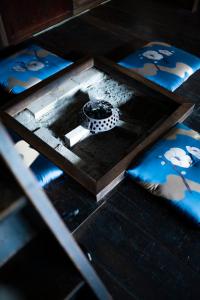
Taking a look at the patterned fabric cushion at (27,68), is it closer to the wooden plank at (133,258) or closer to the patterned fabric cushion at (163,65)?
the patterned fabric cushion at (163,65)

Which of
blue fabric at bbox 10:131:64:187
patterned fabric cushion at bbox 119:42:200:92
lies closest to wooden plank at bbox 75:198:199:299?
blue fabric at bbox 10:131:64:187

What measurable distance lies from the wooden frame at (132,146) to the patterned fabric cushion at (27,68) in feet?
0.51

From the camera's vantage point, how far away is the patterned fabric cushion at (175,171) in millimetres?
1683

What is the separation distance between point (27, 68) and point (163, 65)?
47.1 inches

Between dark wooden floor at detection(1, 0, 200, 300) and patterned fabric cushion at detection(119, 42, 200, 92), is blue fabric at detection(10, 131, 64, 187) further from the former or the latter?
patterned fabric cushion at detection(119, 42, 200, 92)

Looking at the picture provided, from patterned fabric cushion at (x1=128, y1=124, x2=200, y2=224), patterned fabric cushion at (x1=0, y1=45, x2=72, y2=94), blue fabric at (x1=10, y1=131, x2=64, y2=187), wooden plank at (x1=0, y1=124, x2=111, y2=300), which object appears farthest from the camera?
patterned fabric cushion at (x1=0, y1=45, x2=72, y2=94)

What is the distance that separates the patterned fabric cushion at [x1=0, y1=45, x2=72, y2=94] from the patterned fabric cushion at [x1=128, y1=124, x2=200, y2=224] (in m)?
1.19

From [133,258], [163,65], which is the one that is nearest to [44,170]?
[133,258]

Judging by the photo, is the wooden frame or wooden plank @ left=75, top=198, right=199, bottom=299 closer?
wooden plank @ left=75, top=198, right=199, bottom=299

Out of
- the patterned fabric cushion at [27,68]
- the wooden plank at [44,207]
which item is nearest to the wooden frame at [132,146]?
the patterned fabric cushion at [27,68]

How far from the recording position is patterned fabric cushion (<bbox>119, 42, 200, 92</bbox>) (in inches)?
98.3

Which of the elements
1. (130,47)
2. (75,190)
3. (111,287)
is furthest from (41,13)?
(111,287)

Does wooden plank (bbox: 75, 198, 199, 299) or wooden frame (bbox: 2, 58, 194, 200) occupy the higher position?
wooden frame (bbox: 2, 58, 194, 200)

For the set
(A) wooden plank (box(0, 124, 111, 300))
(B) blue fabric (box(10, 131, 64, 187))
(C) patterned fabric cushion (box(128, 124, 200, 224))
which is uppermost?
(A) wooden plank (box(0, 124, 111, 300))
